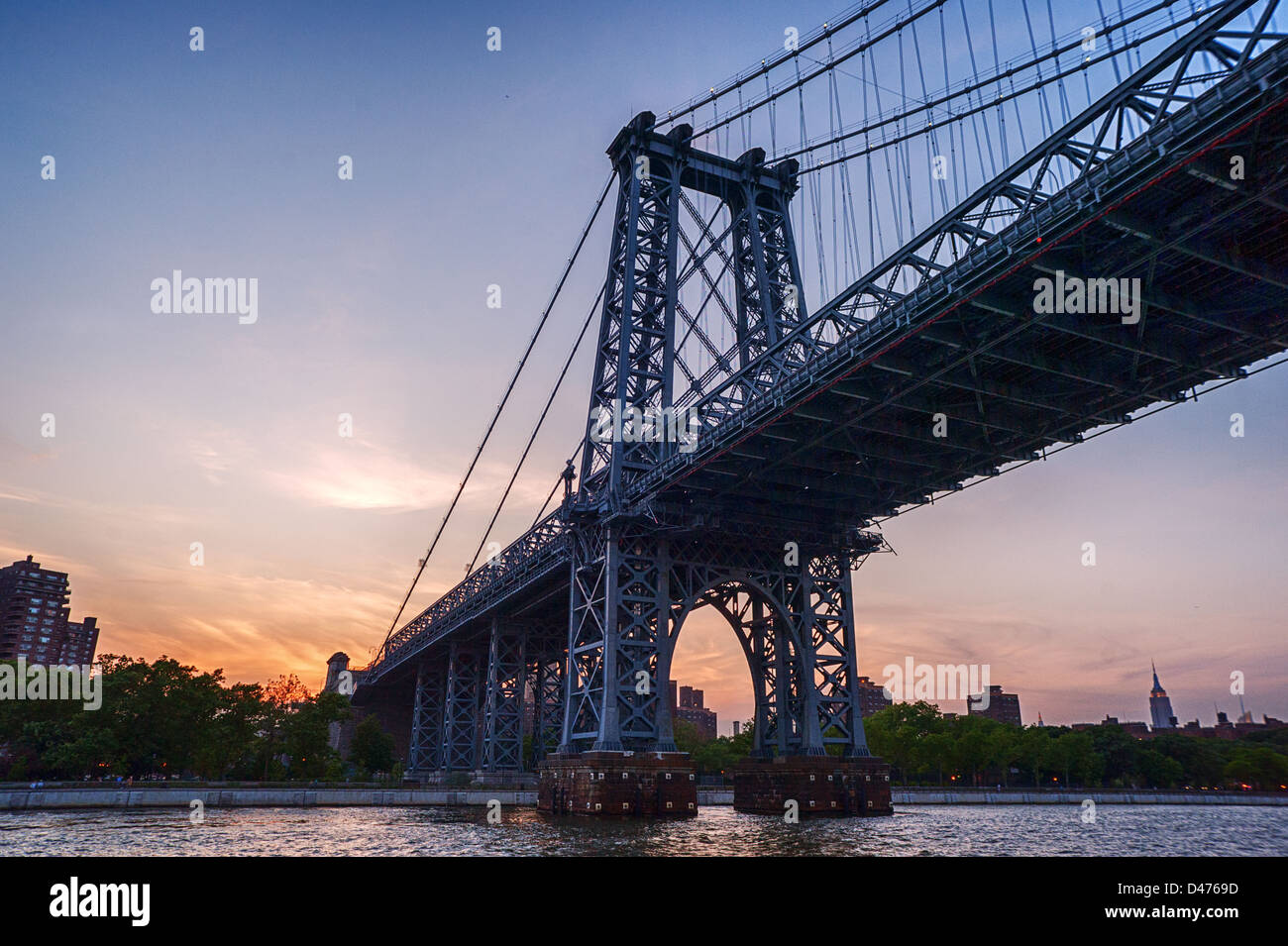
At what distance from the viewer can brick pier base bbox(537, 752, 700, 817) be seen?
46.5 metres

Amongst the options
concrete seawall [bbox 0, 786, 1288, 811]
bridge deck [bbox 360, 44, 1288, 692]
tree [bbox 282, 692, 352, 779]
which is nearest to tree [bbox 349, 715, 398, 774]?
tree [bbox 282, 692, 352, 779]

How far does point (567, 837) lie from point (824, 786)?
70.4ft

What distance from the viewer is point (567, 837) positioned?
35.7 m

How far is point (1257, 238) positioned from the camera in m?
29.5

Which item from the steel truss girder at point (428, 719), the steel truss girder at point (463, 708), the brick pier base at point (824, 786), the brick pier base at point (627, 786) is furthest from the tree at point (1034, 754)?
the brick pier base at point (627, 786)

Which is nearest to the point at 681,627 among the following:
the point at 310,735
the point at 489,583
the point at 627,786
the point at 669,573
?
the point at 669,573

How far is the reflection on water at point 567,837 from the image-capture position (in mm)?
31438

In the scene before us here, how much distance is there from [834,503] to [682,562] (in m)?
10.1

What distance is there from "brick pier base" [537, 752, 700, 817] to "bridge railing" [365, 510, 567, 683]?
16.5 meters

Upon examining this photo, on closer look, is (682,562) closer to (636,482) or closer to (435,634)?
(636,482)

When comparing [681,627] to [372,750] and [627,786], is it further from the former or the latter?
[372,750]

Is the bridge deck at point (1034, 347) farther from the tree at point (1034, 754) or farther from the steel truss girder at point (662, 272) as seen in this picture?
the tree at point (1034, 754)

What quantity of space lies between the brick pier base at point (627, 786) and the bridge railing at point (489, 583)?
650 inches
